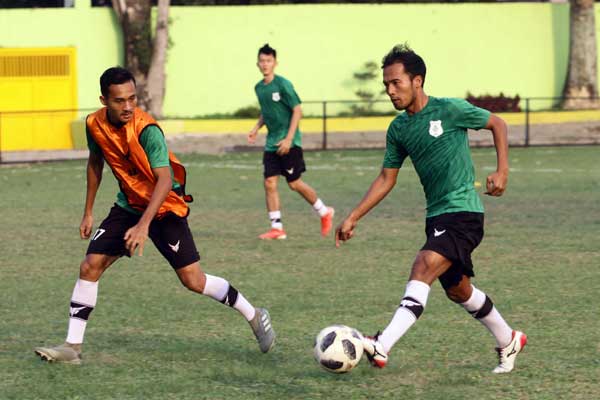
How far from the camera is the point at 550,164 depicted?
2375 cm

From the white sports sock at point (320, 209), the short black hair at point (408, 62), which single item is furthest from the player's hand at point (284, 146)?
the short black hair at point (408, 62)

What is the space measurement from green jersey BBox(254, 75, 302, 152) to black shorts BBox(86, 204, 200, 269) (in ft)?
21.8

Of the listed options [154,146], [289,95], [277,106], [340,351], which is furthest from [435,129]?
[277,106]

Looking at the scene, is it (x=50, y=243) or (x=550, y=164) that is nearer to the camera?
(x=50, y=243)

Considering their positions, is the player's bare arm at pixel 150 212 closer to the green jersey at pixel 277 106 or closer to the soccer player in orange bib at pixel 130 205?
the soccer player in orange bib at pixel 130 205

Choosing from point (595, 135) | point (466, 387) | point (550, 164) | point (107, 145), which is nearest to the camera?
point (466, 387)

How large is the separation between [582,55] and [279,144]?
22.2 m

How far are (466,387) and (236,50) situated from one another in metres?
26.9

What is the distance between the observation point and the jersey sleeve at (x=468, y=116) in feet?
23.9

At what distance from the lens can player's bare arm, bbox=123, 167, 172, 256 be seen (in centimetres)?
717

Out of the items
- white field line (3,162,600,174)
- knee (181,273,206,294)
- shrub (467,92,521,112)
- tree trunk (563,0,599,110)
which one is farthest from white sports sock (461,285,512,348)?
tree trunk (563,0,599,110)

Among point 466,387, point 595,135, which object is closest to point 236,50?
point 595,135

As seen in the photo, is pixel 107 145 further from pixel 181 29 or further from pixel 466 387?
pixel 181 29

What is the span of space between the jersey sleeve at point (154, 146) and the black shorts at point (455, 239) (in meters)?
1.52
